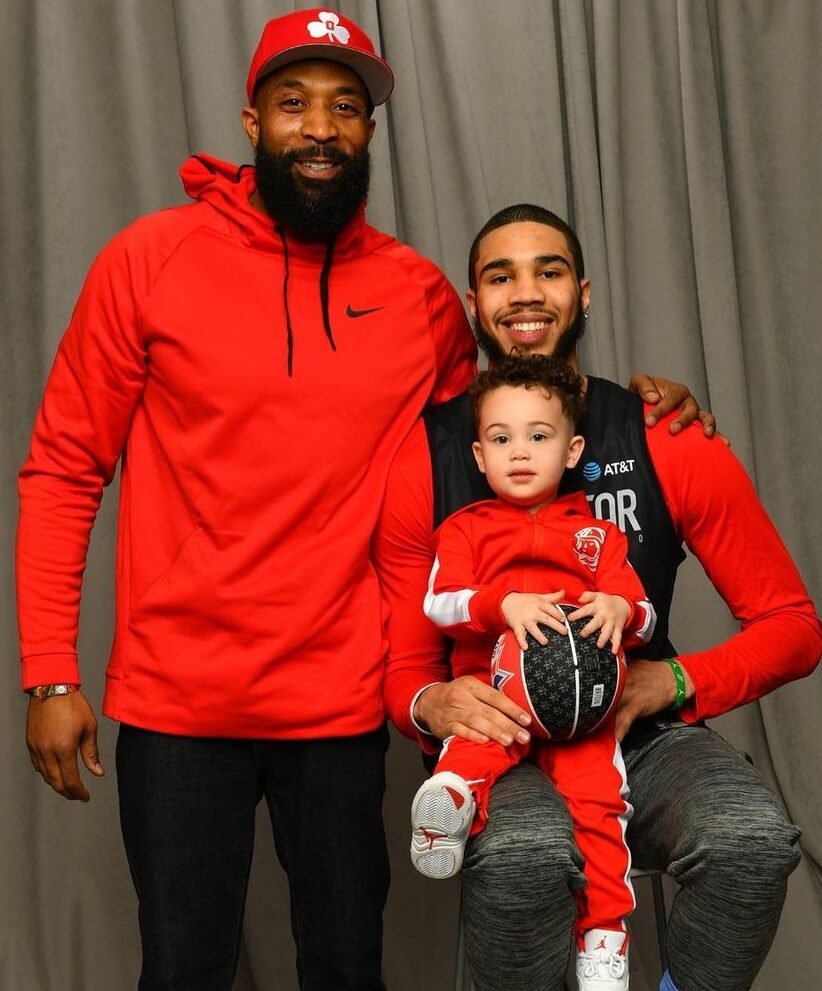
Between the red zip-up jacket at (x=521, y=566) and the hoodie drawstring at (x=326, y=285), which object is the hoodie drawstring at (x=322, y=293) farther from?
the red zip-up jacket at (x=521, y=566)

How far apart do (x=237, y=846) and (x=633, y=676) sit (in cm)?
66

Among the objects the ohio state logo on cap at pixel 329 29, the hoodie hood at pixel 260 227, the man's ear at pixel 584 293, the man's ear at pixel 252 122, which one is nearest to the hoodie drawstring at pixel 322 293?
the hoodie hood at pixel 260 227

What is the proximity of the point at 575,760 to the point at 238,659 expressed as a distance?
0.51 meters

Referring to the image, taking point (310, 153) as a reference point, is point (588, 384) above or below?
below

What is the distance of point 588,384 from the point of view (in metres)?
1.92

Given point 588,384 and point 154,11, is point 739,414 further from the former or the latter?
point 154,11

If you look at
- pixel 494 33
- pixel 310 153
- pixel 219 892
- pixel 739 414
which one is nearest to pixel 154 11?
pixel 494 33

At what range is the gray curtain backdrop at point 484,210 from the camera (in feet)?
8.67

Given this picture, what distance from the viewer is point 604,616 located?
1554 mm

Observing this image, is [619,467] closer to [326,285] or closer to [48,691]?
[326,285]

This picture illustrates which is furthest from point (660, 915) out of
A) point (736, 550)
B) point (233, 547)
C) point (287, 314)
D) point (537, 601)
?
point (287, 314)

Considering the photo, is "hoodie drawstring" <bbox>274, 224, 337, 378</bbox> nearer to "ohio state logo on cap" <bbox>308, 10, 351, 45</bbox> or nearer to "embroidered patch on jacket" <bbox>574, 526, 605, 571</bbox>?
"ohio state logo on cap" <bbox>308, 10, 351, 45</bbox>

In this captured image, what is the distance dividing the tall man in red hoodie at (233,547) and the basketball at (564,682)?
0.30 meters

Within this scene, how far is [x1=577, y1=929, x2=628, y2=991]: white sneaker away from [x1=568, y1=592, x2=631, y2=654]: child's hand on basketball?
36 cm
